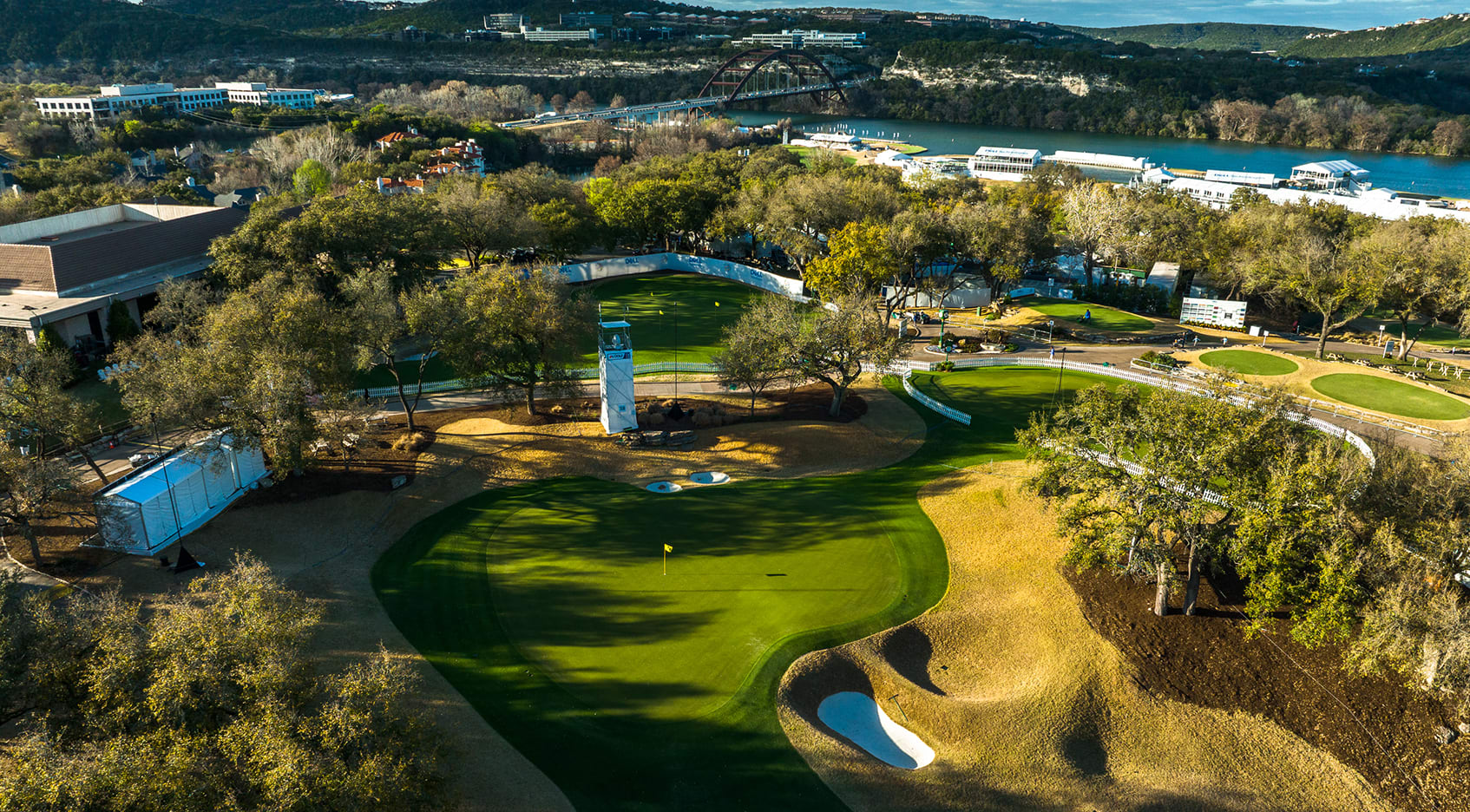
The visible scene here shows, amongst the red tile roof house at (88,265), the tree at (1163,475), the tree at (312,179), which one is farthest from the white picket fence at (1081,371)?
the tree at (312,179)

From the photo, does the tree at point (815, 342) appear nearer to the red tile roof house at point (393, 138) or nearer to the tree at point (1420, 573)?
the tree at point (1420, 573)

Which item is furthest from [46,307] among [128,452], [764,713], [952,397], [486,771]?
[952,397]

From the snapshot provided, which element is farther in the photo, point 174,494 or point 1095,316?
point 1095,316

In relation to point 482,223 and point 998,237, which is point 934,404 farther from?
point 482,223

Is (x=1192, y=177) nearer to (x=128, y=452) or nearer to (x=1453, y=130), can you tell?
(x=1453, y=130)

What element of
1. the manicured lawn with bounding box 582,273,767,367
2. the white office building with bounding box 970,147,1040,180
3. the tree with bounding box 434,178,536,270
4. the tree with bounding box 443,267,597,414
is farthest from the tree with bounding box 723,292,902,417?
the white office building with bounding box 970,147,1040,180

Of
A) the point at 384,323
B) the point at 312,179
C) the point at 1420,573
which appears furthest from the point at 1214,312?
the point at 312,179
